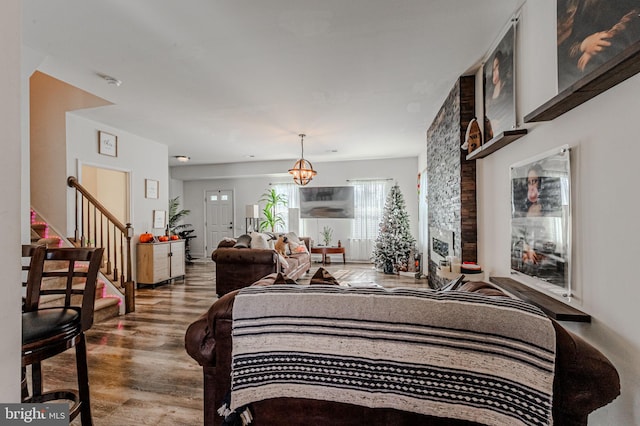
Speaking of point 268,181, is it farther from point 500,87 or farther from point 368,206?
point 500,87

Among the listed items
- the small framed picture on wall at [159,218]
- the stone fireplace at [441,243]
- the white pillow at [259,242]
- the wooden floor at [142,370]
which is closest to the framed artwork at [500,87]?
the stone fireplace at [441,243]

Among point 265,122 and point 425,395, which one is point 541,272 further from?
point 265,122

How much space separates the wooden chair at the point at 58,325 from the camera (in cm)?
128

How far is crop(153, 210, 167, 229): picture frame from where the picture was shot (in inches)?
223

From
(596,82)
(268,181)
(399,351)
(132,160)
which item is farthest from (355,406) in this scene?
(268,181)

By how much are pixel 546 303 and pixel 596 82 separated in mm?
1130

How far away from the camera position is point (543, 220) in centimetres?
181

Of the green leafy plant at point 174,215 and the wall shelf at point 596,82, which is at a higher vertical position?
the wall shelf at point 596,82

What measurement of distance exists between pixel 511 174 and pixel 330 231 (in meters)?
5.95

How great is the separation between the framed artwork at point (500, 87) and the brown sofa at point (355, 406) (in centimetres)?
146

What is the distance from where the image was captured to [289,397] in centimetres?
133

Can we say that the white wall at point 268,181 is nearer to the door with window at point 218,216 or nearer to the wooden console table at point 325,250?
the door with window at point 218,216

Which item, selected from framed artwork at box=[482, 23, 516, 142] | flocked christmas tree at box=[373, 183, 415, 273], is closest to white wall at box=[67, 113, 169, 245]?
flocked christmas tree at box=[373, 183, 415, 273]

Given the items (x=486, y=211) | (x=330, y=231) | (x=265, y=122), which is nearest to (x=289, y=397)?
(x=486, y=211)
